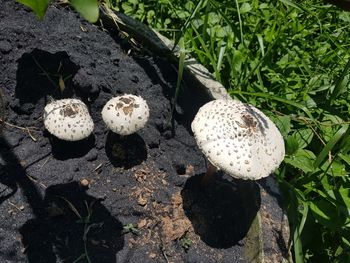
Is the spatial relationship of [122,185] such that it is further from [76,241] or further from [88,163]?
[76,241]

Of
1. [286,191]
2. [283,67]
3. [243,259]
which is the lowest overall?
→ [243,259]

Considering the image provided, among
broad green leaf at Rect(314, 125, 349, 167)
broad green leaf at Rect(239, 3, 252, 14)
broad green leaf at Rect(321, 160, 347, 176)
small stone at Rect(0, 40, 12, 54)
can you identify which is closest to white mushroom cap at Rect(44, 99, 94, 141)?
small stone at Rect(0, 40, 12, 54)

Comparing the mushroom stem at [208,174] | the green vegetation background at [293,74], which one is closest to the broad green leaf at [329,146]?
the green vegetation background at [293,74]

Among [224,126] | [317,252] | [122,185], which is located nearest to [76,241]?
[122,185]

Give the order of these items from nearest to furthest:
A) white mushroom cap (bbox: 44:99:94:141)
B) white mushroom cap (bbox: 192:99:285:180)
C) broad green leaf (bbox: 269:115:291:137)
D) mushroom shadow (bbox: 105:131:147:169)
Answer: white mushroom cap (bbox: 192:99:285:180) < white mushroom cap (bbox: 44:99:94:141) < mushroom shadow (bbox: 105:131:147:169) < broad green leaf (bbox: 269:115:291:137)

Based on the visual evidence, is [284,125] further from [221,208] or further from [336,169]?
[221,208]

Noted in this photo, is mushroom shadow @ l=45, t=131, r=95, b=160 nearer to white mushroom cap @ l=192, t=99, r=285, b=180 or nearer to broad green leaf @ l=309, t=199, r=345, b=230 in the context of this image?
white mushroom cap @ l=192, t=99, r=285, b=180
